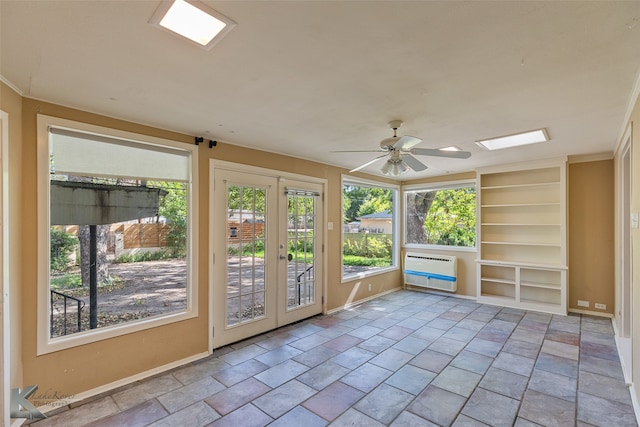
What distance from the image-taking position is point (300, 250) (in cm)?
440

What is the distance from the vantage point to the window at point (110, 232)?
2.43 meters

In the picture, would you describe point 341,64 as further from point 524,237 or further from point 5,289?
point 524,237

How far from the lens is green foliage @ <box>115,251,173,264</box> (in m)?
2.84

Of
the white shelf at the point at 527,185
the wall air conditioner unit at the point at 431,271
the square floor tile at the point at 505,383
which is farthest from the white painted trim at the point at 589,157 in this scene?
the square floor tile at the point at 505,383

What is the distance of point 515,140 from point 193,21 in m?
3.70

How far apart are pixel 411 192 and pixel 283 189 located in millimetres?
3457

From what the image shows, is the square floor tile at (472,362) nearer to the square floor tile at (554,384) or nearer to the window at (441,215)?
the square floor tile at (554,384)

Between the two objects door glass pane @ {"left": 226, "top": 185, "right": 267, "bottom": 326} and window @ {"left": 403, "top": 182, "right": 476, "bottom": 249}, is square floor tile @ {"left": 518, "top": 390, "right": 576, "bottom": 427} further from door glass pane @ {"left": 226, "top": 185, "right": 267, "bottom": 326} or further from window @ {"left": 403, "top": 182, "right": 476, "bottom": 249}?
window @ {"left": 403, "top": 182, "right": 476, "bottom": 249}

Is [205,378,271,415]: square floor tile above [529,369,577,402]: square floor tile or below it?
below

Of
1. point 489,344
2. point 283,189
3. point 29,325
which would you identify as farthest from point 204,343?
point 489,344

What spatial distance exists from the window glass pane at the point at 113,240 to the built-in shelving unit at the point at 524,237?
16.2ft

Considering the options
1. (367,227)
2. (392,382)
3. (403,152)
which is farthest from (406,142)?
(367,227)

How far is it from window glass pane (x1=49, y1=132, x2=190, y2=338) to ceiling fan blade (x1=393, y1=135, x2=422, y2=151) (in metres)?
2.19

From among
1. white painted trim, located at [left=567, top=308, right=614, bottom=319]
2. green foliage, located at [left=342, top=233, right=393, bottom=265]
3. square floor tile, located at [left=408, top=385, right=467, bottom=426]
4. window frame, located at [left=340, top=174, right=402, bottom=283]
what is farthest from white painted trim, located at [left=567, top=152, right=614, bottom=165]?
square floor tile, located at [left=408, top=385, right=467, bottom=426]
